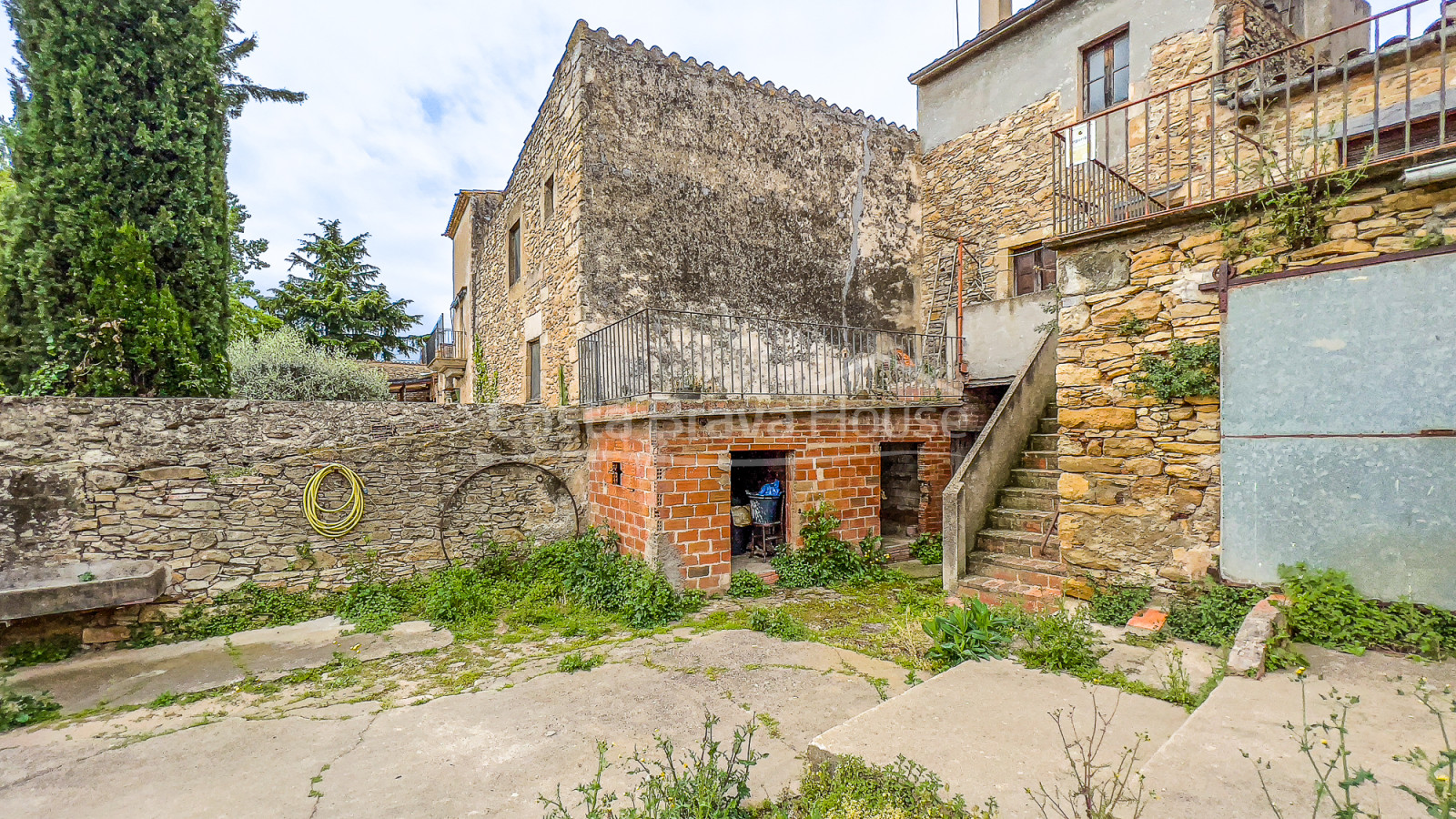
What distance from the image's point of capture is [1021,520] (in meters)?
5.82

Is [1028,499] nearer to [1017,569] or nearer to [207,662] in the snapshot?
[1017,569]

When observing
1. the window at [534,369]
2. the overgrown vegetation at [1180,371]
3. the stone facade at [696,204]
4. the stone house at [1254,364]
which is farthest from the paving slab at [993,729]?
the window at [534,369]

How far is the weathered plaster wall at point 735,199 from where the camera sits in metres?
7.92

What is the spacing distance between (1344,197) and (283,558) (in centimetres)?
871

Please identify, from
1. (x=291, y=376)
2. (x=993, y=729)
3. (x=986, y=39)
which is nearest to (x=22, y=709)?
(x=291, y=376)

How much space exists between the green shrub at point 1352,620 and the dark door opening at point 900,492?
Result: 16.0 feet

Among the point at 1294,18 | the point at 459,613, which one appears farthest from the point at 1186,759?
the point at 1294,18

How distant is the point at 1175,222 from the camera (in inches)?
167

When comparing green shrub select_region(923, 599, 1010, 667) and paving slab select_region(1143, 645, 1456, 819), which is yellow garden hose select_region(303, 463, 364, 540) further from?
paving slab select_region(1143, 645, 1456, 819)

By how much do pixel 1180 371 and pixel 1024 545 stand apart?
205cm

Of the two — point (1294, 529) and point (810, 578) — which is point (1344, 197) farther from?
point (810, 578)

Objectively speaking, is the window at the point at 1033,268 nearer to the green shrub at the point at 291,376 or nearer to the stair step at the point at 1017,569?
the stair step at the point at 1017,569

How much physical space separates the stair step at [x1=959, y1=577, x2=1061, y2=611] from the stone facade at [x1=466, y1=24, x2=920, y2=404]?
478cm

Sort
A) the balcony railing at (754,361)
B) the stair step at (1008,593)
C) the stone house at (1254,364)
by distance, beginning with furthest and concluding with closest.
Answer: the balcony railing at (754,361) → the stair step at (1008,593) → the stone house at (1254,364)
